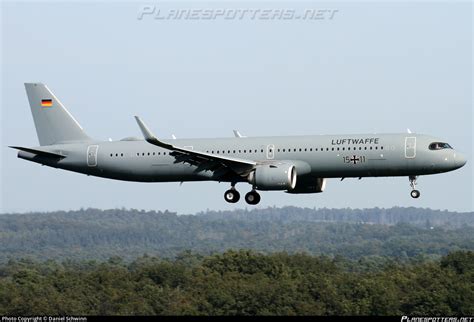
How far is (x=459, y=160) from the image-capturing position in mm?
68812

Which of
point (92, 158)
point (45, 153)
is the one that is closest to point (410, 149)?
point (92, 158)

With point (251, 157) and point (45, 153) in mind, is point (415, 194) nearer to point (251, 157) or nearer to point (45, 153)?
point (251, 157)

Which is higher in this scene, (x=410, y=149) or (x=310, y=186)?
(x=410, y=149)

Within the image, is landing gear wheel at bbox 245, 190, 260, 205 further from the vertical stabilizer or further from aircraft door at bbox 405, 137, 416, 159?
the vertical stabilizer

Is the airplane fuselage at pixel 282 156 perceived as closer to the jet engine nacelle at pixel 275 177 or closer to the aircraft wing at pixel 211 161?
the aircraft wing at pixel 211 161

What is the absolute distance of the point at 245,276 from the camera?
121688 millimetres

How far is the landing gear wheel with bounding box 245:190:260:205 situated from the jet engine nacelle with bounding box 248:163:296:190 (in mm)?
3079

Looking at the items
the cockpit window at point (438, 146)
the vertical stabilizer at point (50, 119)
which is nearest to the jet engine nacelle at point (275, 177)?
the cockpit window at point (438, 146)

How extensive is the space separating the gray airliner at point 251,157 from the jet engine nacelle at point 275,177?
7cm

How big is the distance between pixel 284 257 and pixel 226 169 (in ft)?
237

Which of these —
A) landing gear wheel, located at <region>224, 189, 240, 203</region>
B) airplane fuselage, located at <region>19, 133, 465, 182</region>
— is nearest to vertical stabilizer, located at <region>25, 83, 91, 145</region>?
airplane fuselage, located at <region>19, 133, 465, 182</region>

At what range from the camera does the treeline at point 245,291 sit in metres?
106

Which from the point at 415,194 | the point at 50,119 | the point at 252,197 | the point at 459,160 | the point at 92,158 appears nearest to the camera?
the point at 459,160

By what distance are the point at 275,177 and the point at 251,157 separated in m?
3.64
